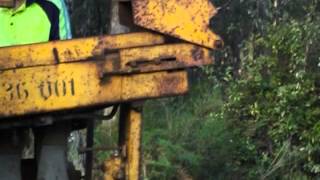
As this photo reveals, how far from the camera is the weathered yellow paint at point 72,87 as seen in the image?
3.79 meters

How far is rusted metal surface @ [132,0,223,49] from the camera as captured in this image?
12.7 ft

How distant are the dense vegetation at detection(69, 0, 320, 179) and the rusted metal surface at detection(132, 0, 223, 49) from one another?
2.80 metres

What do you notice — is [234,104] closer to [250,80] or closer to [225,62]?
[250,80]

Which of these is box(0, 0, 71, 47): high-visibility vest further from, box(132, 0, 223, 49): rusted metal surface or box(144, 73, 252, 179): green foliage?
box(144, 73, 252, 179): green foliage

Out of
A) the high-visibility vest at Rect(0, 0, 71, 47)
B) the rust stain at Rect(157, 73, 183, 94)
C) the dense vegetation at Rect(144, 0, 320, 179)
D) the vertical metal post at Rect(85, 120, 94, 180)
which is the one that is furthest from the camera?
the dense vegetation at Rect(144, 0, 320, 179)

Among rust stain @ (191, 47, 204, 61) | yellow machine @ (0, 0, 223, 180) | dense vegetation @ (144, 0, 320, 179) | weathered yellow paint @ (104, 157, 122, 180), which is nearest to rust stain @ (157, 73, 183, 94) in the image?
yellow machine @ (0, 0, 223, 180)

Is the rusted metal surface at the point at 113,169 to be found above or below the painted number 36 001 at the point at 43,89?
below

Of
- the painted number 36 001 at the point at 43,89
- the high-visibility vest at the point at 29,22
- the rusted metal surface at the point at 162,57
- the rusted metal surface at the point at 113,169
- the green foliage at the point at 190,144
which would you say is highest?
the high-visibility vest at the point at 29,22

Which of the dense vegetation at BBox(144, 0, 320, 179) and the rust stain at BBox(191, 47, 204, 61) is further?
the dense vegetation at BBox(144, 0, 320, 179)

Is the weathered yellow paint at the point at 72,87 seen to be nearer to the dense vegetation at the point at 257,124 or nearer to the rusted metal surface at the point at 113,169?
the rusted metal surface at the point at 113,169

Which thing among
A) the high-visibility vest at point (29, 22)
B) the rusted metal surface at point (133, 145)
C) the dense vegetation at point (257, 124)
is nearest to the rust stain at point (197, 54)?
the rusted metal surface at point (133, 145)

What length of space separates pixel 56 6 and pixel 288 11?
5.81 metres

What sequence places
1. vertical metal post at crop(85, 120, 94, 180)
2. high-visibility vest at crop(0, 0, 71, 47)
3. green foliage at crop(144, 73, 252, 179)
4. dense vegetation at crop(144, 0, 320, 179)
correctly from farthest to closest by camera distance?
1. green foliage at crop(144, 73, 252, 179)
2. dense vegetation at crop(144, 0, 320, 179)
3. vertical metal post at crop(85, 120, 94, 180)
4. high-visibility vest at crop(0, 0, 71, 47)

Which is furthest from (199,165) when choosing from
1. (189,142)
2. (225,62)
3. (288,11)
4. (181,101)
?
(225,62)
